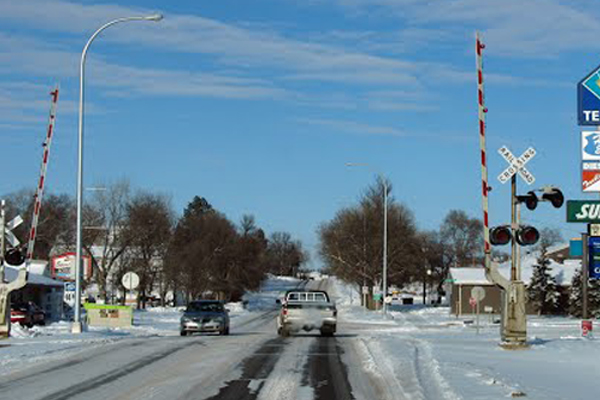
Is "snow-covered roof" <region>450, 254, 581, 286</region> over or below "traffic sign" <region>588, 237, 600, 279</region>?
over

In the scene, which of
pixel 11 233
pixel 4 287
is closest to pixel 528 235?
pixel 11 233

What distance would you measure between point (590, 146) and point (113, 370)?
1293 centimetres

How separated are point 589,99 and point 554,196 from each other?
2.97 meters

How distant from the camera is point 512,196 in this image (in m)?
22.1

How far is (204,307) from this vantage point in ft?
113

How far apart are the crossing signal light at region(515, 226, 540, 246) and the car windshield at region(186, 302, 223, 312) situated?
51.5 ft

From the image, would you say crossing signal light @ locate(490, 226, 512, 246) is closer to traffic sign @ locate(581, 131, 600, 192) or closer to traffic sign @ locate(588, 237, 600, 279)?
traffic sign @ locate(581, 131, 600, 192)

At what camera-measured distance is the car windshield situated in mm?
34000

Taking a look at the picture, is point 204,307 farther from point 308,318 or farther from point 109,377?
point 109,377

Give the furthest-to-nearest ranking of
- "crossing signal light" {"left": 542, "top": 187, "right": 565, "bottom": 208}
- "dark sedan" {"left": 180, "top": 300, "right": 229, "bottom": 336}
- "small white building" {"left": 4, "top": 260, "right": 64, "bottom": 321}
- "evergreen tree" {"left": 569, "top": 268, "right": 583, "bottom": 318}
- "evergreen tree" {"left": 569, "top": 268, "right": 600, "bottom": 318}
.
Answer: "evergreen tree" {"left": 569, "top": 268, "right": 583, "bottom": 318}
"evergreen tree" {"left": 569, "top": 268, "right": 600, "bottom": 318}
"small white building" {"left": 4, "top": 260, "right": 64, "bottom": 321}
"dark sedan" {"left": 180, "top": 300, "right": 229, "bottom": 336}
"crossing signal light" {"left": 542, "top": 187, "right": 565, "bottom": 208}

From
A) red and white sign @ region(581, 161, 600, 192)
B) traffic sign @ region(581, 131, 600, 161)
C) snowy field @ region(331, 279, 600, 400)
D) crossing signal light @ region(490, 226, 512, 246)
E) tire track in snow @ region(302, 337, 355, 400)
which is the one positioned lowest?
tire track in snow @ region(302, 337, 355, 400)

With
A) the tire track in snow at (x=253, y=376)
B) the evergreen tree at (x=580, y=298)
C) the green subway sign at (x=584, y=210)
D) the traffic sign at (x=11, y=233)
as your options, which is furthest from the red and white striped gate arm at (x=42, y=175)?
the evergreen tree at (x=580, y=298)

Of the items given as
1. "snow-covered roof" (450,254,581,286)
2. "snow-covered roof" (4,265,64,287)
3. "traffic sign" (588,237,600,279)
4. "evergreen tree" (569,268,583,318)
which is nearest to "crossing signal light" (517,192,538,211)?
"traffic sign" (588,237,600,279)

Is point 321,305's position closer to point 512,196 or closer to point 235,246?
point 512,196
